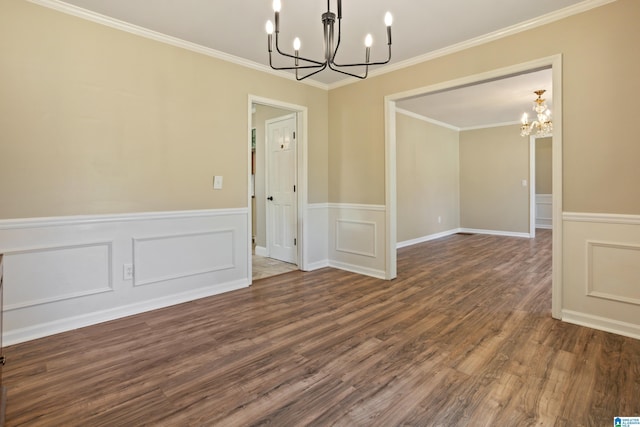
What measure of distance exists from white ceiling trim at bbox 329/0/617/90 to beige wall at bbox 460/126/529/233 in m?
4.87

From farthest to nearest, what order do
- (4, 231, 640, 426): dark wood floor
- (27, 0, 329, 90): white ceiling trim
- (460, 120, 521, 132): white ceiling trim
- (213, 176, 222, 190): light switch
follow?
(460, 120, 521, 132): white ceiling trim < (213, 176, 222, 190): light switch < (27, 0, 329, 90): white ceiling trim < (4, 231, 640, 426): dark wood floor

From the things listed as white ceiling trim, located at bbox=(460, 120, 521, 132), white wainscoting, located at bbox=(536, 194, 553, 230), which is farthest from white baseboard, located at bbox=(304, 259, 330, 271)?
white wainscoting, located at bbox=(536, 194, 553, 230)

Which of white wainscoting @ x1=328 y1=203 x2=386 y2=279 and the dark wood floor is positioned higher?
white wainscoting @ x1=328 y1=203 x2=386 y2=279

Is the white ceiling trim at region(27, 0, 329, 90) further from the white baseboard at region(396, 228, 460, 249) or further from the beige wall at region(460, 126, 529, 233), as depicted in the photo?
the beige wall at region(460, 126, 529, 233)

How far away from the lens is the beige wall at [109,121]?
2.46 metres

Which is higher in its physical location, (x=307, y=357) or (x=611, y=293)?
(x=611, y=293)

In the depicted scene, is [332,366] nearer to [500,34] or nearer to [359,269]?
[359,269]

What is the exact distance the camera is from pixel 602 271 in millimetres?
2637

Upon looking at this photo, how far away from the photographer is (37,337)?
99.6 inches

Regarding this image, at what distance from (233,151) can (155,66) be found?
109 centimetres

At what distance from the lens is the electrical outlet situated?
2.96 m

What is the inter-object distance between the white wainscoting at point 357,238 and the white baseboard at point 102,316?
1.61m

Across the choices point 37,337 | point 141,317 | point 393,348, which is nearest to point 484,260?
point 393,348

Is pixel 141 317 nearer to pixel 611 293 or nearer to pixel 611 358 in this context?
pixel 611 358
